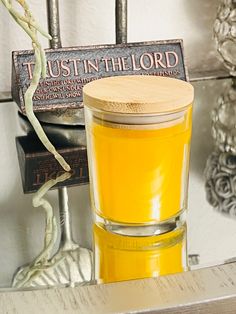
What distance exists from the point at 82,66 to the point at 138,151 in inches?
8.7

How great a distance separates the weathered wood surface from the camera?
320 millimetres

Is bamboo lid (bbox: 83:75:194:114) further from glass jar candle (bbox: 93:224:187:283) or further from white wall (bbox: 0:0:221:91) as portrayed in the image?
white wall (bbox: 0:0:221:91)

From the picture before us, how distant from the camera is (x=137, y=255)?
15.4 inches

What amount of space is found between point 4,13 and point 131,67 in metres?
0.15

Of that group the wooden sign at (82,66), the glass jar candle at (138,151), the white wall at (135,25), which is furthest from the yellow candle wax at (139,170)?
the white wall at (135,25)

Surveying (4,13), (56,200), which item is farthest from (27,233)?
(4,13)

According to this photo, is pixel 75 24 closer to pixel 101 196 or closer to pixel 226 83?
pixel 226 83

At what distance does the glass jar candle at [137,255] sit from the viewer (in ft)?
1.21

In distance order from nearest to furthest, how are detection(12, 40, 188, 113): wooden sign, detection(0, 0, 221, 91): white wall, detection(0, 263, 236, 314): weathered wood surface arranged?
detection(0, 263, 236, 314): weathered wood surface, detection(12, 40, 188, 113): wooden sign, detection(0, 0, 221, 91): white wall

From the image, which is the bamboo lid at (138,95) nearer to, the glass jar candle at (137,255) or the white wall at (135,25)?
the glass jar candle at (137,255)

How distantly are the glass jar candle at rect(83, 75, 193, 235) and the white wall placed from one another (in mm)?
276

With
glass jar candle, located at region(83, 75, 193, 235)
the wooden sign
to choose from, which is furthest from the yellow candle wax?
the wooden sign

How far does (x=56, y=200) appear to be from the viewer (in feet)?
1.52

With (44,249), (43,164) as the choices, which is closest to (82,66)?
(43,164)
